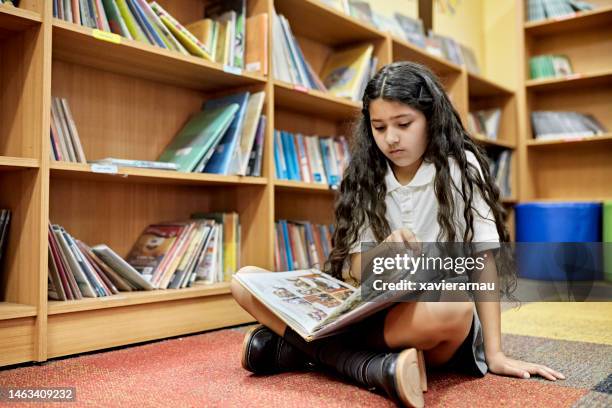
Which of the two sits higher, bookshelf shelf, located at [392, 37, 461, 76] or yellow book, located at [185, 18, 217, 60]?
bookshelf shelf, located at [392, 37, 461, 76]

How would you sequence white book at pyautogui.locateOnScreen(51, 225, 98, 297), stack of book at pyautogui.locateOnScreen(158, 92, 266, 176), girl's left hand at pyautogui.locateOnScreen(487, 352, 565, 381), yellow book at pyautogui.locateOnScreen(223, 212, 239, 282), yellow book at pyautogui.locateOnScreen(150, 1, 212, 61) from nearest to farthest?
girl's left hand at pyautogui.locateOnScreen(487, 352, 565, 381) → white book at pyautogui.locateOnScreen(51, 225, 98, 297) → yellow book at pyautogui.locateOnScreen(150, 1, 212, 61) → stack of book at pyautogui.locateOnScreen(158, 92, 266, 176) → yellow book at pyautogui.locateOnScreen(223, 212, 239, 282)

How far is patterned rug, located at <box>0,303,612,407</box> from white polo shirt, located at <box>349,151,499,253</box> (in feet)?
1.09

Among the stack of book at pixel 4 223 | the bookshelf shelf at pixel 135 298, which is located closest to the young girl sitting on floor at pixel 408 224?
the bookshelf shelf at pixel 135 298

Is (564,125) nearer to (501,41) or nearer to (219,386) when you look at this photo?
(501,41)

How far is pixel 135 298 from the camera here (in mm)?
1600

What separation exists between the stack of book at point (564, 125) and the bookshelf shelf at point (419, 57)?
841 millimetres

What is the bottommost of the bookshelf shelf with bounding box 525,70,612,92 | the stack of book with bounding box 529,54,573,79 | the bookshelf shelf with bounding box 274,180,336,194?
the bookshelf shelf with bounding box 274,180,336,194

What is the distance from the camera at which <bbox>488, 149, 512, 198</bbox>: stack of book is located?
11.8 feet

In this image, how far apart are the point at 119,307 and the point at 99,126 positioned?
2.09 ft

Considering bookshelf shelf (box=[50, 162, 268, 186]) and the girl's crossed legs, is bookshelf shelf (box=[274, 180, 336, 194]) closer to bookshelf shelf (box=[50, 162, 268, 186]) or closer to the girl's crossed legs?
bookshelf shelf (box=[50, 162, 268, 186])

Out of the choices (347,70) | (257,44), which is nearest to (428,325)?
(257,44)

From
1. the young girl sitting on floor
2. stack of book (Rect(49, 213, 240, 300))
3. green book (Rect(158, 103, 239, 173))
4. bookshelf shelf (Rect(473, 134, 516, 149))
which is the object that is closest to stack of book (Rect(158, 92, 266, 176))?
green book (Rect(158, 103, 239, 173))

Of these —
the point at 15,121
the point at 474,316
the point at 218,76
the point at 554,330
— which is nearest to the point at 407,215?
the point at 474,316

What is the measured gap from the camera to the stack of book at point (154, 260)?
1524 millimetres
